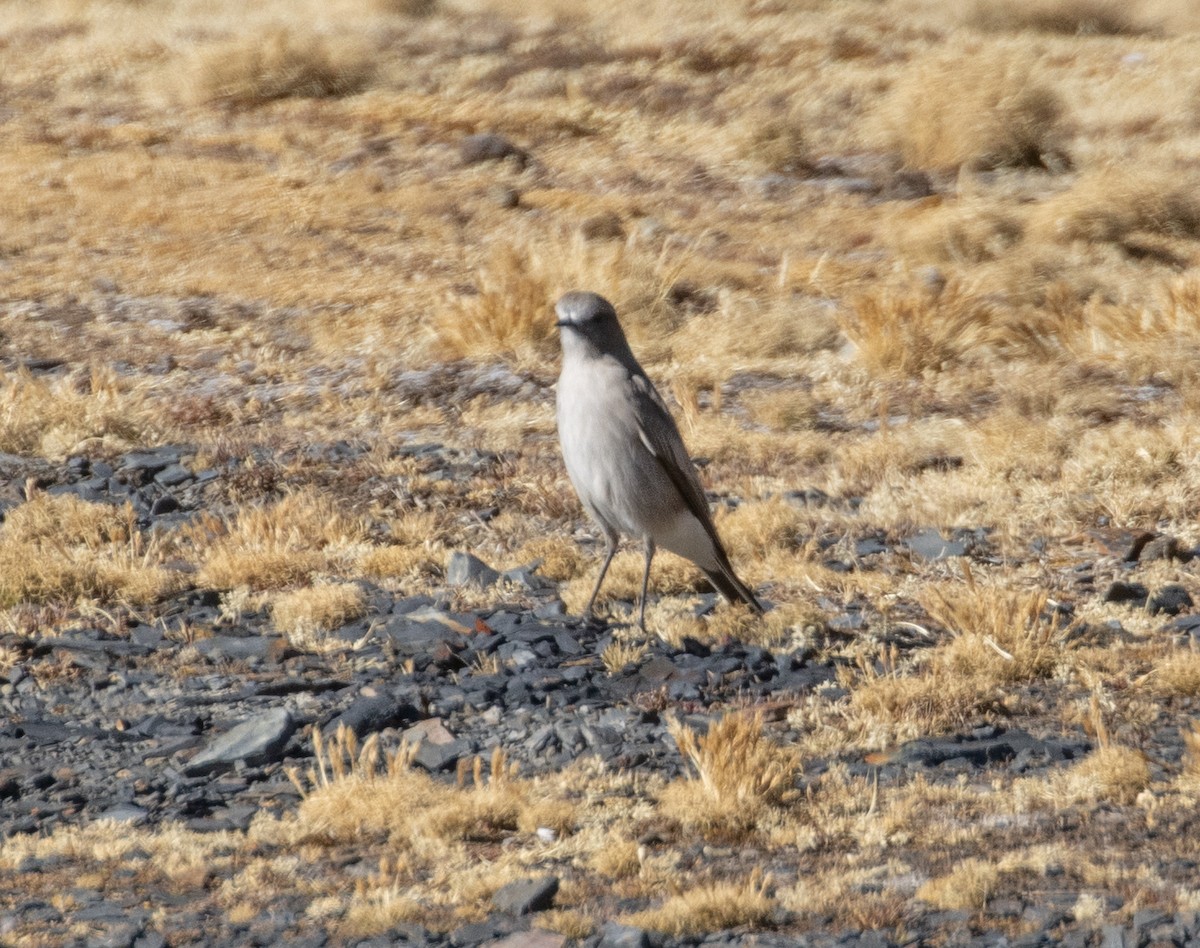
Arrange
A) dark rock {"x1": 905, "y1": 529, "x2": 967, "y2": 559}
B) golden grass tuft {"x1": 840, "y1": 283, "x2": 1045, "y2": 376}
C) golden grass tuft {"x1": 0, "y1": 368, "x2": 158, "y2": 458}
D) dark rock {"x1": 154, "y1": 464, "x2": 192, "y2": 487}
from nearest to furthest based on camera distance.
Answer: dark rock {"x1": 905, "y1": 529, "x2": 967, "y2": 559} < dark rock {"x1": 154, "y1": 464, "x2": 192, "y2": 487} < golden grass tuft {"x1": 0, "y1": 368, "x2": 158, "y2": 458} < golden grass tuft {"x1": 840, "y1": 283, "x2": 1045, "y2": 376}

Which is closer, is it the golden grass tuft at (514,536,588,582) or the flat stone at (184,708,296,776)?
the flat stone at (184,708,296,776)

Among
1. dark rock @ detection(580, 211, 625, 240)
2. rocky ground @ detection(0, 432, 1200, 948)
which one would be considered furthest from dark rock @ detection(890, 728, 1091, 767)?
dark rock @ detection(580, 211, 625, 240)

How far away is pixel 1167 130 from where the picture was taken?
19297 mm

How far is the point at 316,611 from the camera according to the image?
7.17 m

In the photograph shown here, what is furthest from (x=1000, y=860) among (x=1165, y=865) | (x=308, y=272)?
(x=308, y=272)

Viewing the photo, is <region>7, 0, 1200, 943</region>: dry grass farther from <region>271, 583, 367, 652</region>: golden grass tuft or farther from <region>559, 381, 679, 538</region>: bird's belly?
<region>559, 381, 679, 538</region>: bird's belly

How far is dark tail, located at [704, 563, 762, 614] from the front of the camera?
721 centimetres

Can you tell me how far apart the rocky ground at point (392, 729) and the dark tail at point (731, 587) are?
0.18m

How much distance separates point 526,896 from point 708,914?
49cm

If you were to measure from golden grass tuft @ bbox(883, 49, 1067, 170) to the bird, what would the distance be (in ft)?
39.4

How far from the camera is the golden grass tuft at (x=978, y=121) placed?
59.9ft

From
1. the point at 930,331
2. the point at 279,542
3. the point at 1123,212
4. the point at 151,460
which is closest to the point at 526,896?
the point at 279,542

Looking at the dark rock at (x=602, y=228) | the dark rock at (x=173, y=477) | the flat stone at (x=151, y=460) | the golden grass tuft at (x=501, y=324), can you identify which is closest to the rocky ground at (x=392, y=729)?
the dark rock at (x=173, y=477)

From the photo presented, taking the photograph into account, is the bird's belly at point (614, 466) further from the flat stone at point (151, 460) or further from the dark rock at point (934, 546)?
the flat stone at point (151, 460)
